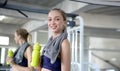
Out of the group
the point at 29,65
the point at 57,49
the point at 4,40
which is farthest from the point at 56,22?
the point at 4,40

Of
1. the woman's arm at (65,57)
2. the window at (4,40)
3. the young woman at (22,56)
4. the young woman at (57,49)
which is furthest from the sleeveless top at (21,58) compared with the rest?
the window at (4,40)

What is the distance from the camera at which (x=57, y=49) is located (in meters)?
1.13

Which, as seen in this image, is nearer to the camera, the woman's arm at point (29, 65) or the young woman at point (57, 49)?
the young woman at point (57, 49)

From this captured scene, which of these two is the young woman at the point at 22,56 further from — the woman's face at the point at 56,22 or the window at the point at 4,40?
the window at the point at 4,40

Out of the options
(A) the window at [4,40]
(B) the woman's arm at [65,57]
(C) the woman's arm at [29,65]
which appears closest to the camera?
(B) the woman's arm at [65,57]

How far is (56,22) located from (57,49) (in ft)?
0.52

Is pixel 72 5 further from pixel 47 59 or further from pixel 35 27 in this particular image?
pixel 47 59

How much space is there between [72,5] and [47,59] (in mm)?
3716

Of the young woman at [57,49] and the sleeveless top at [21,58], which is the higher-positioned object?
the young woman at [57,49]

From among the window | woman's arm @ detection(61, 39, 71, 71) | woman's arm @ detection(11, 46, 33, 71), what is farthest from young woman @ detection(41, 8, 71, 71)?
the window

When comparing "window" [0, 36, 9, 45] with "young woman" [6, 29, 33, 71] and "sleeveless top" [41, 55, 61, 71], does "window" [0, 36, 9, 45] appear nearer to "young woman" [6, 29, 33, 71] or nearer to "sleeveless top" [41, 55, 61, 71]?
"young woman" [6, 29, 33, 71]

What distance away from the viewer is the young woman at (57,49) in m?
1.11

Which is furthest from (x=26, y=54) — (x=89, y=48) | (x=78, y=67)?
(x=89, y=48)

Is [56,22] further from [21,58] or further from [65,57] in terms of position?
[21,58]
